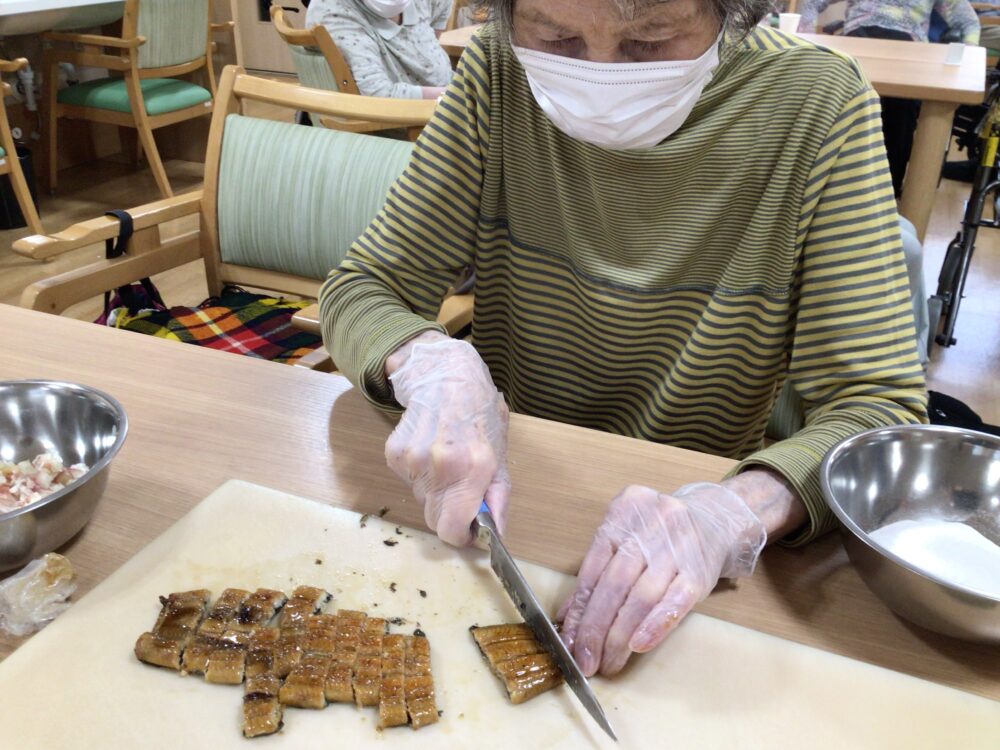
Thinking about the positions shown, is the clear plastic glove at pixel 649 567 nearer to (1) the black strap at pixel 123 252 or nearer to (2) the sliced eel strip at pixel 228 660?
(2) the sliced eel strip at pixel 228 660

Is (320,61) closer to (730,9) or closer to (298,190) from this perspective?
(298,190)

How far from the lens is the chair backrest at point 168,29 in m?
3.98

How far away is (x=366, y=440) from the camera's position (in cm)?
103

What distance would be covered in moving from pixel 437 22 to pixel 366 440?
337 cm

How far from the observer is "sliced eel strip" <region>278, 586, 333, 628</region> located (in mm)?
764

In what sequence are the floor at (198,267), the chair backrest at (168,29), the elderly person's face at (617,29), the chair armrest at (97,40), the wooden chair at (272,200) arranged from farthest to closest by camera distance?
1. the chair backrest at (168,29)
2. the chair armrest at (97,40)
3. the floor at (198,267)
4. the wooden chair at (272,200)
5. the elderly person's face at (617,29)

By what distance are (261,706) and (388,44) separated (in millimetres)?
2950

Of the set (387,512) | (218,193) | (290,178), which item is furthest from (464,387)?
(218,193)

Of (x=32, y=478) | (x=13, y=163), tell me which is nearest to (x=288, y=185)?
(x=32, y=478)

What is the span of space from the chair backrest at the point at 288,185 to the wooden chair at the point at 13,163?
2.02 meters

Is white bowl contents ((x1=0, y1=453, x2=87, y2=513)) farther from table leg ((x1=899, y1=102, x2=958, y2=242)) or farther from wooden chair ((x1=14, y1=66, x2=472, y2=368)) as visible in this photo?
table leg ((x1=899, y1=102, x2=958, y2=242))

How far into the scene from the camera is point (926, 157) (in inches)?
106

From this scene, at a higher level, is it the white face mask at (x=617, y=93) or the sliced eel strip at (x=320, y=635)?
the white face mask at (x=617, y=93)

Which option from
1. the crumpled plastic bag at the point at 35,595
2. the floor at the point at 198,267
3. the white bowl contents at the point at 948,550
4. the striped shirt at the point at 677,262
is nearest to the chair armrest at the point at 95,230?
the striped shirt at the point at 677,262
